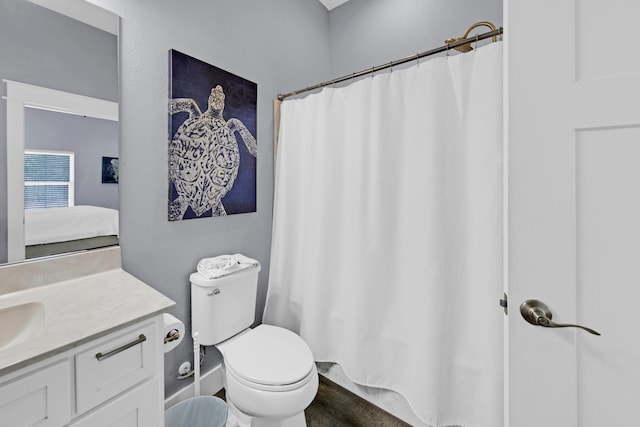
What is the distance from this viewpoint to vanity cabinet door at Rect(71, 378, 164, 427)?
0.73 meters

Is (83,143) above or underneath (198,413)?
above

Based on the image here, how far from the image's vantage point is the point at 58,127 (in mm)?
A: 1062

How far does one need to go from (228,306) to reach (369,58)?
2.07 metres

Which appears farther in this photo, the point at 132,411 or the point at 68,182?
the point at 68,182

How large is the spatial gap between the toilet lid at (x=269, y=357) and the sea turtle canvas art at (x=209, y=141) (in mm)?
A: 720

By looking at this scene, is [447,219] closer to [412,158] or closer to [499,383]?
[412,158]

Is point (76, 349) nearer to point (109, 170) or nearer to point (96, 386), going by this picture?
point (96, 386)

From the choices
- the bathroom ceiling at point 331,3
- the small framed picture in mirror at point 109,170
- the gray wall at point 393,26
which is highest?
the bathroom ceiling at point 331,3

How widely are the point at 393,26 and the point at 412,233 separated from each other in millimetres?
1653

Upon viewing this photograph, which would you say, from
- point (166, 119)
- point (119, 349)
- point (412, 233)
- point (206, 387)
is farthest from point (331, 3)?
point (206, 387)

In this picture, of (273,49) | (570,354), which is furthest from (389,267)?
(273,49)

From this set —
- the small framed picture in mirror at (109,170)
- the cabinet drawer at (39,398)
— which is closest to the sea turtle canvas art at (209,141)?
the small framed picture in mirror at (109,170)

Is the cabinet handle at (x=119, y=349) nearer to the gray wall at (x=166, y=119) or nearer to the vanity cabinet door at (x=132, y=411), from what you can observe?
the vanity cabinet door at (x=132, y=411)

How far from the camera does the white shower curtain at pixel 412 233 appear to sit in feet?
3.86
